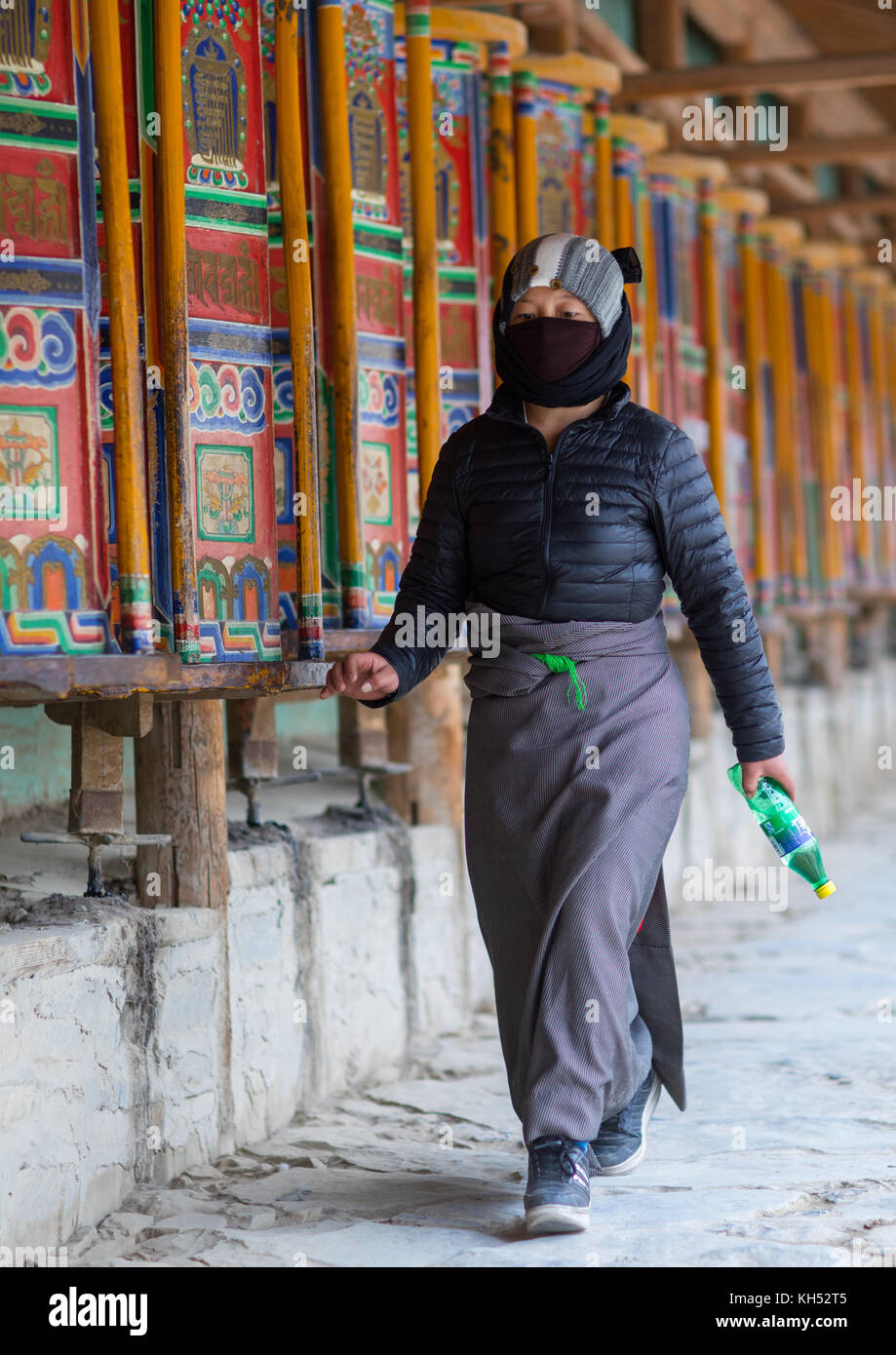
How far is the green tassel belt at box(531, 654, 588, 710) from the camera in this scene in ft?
10.4

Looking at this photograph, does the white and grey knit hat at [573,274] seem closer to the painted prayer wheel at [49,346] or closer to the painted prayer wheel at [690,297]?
the painted prayer wheel at [49,346]

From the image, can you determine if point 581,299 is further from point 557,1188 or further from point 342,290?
point 557,1188

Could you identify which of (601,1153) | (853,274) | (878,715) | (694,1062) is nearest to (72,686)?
(601,1153)

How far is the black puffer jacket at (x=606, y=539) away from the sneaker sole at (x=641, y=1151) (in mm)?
771

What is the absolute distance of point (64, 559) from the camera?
3.12 m

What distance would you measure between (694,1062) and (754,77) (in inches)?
140

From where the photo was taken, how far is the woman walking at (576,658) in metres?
3.10

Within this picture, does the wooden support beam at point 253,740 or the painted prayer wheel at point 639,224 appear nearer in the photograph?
the wooden support beam at point 253,740

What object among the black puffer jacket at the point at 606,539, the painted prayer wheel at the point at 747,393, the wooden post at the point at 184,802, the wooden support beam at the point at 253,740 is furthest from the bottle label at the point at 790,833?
the painted prayer wheel at the point at 747,393

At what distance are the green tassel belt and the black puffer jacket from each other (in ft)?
0.24

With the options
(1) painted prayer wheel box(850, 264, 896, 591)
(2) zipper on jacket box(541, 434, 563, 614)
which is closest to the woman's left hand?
(2) zipper on jacket box(541, 434, 563, 614)

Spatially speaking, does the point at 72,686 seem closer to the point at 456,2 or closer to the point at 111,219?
the point at 111,219

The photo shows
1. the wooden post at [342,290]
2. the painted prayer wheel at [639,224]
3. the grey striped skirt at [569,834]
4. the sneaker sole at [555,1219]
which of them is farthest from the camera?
the painted prayer wheel at [639,224]

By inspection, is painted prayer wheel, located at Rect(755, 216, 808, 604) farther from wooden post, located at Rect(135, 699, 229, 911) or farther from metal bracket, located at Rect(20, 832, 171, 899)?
metal bracket, located at Rect(20, 832, 171, 899)
